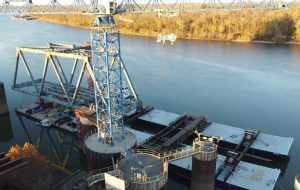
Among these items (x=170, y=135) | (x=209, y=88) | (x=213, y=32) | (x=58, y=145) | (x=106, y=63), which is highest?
(x=213, y=32)

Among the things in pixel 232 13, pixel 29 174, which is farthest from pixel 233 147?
pixel 232 13

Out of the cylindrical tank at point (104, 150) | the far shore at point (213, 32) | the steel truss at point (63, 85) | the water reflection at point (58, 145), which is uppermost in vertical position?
the far shore at point (213, 32)

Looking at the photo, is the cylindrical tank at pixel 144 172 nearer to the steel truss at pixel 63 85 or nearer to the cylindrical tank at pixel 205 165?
the cylindrical tank at pixel 205 165

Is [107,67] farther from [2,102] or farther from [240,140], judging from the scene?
[2,102]

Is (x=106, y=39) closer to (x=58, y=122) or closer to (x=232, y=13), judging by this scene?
(x=58, y=122)

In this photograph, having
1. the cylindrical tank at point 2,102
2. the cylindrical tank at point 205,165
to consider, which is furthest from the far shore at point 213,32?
the cylindrical tank at point 205,165

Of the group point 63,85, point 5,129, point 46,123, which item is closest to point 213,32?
point 63,85
